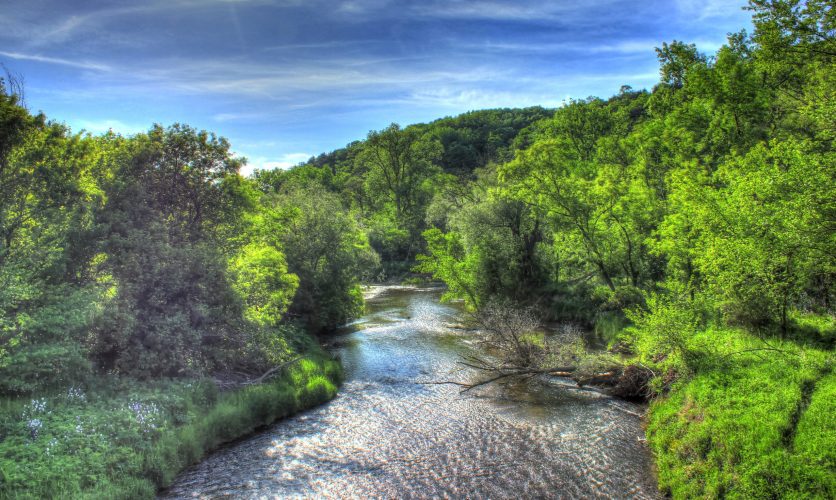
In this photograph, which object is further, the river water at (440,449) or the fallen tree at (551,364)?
the fallen tree at (551,364)

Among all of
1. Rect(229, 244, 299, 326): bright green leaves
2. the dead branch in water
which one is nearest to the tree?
Rect(229, 244, 299, 326): bright green leaves

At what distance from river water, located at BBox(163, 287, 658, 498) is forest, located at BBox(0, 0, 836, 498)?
1.02 metres

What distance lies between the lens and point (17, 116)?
1435 centimetres

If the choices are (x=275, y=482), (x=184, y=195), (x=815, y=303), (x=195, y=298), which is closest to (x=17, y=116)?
(x=184, y=195)

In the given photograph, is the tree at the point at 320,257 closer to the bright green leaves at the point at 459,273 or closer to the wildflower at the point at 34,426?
the bright green leaves at the point at 459,273

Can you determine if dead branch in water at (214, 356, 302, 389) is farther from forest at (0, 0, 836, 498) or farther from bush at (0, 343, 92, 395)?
bush at (0, 343, 92, 395)

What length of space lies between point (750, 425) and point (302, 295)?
80.2ft

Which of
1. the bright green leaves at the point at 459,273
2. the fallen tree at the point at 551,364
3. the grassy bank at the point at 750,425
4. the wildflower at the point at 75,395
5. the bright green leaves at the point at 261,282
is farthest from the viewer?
the bright green leaves at the point at 459,273

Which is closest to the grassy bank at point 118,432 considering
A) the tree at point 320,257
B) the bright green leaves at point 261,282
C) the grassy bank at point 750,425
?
the bright green leaves at point 261,282

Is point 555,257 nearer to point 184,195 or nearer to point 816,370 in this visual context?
point 816,370

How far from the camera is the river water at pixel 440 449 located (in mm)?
11602

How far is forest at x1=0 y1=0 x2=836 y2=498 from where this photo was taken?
11.1 metres

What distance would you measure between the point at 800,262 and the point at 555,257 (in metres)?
19.8

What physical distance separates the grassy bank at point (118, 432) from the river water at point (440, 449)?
0.69 meters
